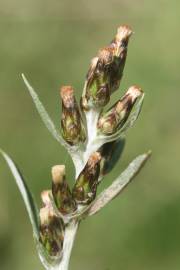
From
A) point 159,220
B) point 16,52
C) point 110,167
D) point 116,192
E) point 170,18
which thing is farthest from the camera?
point 170,18

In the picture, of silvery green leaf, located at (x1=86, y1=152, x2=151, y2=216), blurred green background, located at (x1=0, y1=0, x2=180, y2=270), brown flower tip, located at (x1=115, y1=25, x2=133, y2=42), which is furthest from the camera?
blurred green background, located at (x1=0, y1=0, x2=180, y2=270)

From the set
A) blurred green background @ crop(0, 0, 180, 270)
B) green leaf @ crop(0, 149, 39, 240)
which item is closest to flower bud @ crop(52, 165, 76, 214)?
green leaf @ crop(0, 149, 39, 240)

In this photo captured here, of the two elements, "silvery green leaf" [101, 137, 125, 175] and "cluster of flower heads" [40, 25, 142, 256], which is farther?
"silvery green leaf" [101, 137, 125, 175]

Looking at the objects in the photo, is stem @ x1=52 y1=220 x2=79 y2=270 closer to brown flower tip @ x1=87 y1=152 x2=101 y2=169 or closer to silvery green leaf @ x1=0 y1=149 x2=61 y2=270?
silvery green leaf @ x1=0 y1=149 x2=61 y2=270

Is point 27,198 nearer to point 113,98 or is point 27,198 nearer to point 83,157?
point 83,157

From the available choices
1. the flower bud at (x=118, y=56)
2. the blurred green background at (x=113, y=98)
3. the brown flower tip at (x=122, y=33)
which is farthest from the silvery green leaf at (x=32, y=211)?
the blurred green background at (x=113, y=98)

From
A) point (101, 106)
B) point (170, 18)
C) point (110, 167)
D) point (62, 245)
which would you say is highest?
point (101, 106)

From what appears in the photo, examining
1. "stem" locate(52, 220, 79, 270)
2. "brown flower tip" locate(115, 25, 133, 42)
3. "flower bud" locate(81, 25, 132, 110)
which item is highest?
"brown flower tip" locate(115, 25, 133, 42)

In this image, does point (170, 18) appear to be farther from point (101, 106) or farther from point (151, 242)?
point (101, 106)

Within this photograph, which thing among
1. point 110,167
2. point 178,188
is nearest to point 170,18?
point 178,188
